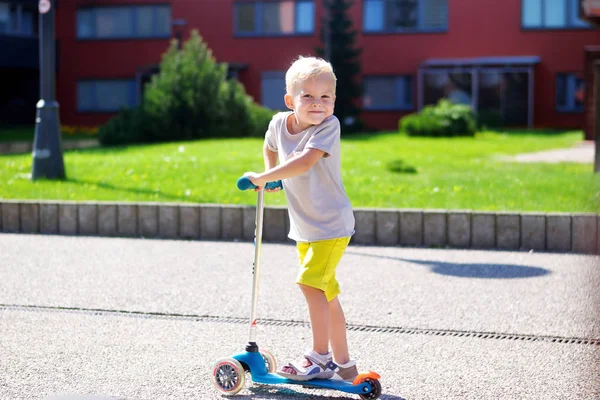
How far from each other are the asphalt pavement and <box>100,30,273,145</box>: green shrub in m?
10.6

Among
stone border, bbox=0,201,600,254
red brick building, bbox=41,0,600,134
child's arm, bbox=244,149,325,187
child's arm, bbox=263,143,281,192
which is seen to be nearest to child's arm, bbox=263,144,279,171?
child's arm, bbox=263,143,281,192

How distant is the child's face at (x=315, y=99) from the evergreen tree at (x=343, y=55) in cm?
2586

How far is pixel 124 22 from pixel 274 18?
5669 millimetres

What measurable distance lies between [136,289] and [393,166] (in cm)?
598

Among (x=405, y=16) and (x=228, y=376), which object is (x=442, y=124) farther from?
(x=228, y=376)

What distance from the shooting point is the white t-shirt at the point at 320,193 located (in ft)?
13.7

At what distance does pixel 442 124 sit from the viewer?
2366 cm

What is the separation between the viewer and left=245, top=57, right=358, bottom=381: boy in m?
4.12

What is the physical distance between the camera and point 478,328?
210 inches

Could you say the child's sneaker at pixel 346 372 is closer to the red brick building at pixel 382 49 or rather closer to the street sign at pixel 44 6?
the street sign at pixel 44 6

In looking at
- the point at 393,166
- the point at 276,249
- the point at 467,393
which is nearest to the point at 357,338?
the point at 467,393

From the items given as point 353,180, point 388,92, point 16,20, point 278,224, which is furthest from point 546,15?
point 278,224

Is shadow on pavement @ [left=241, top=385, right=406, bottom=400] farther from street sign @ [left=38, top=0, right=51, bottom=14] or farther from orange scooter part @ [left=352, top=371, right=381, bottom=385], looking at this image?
street sign @ [left=38, top=0, right=51, bottom=14]

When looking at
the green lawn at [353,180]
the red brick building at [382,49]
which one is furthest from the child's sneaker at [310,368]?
the red brick building at [382,49]
